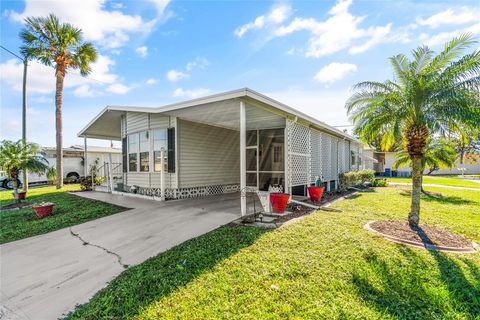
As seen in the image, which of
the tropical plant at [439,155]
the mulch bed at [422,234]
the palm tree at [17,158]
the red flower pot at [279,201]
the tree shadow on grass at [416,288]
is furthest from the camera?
the tropical plant at [439,155]

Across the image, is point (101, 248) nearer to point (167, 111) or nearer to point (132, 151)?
point (167, 111)

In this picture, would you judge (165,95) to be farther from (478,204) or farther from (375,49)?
(478,204)

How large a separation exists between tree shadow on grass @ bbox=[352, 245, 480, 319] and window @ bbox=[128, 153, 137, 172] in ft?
30.8

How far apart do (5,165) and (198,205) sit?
752 centimetres

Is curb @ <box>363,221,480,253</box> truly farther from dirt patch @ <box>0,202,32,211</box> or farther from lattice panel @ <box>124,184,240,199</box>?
dirt patch @ <box>0,202,32,211</box>

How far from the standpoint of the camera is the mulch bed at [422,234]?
432 centimetres

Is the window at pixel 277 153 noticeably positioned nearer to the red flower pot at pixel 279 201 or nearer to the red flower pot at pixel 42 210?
the red flower pot at pixel 279 201

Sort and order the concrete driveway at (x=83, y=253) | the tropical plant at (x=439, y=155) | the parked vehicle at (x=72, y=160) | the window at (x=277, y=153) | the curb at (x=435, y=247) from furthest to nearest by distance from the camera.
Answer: the parked vehicle at (x=72, y=160)
the tropical plant at (x=439, y=155)
the window at (x=277, y=153)
the curb at (x=435, y=247)
the concrete driveway at (x=83, y=253)

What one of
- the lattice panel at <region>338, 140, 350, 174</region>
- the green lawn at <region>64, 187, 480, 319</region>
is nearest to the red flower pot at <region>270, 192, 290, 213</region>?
the green lawn at <region>64, 187, 480, 319</region>

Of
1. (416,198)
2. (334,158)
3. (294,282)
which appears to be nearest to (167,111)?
(294,282)

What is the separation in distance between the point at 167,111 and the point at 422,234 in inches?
301

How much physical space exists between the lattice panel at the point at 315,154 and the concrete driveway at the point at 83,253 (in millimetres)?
4858

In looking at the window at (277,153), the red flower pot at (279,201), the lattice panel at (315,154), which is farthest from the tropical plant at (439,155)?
the red flower pot at (279,201)

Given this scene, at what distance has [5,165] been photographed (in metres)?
8.40
